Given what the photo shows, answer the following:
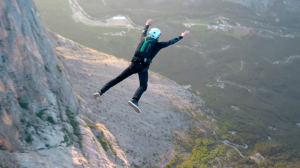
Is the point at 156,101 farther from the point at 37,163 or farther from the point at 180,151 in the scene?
the point at 37,163

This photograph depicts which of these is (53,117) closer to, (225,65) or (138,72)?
(138,72)

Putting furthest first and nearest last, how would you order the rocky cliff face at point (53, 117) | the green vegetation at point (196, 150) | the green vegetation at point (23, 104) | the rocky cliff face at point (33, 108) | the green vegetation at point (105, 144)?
the green vegetation at point (196, 150) → the green vegetation at point (105, 144) → the green vegetation at point (23, 104) → the rocky cliff face at point (53, 117) → the rocky cliff face at point (33, 108)

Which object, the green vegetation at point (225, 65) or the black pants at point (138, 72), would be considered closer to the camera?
the black pants at point (138, 72)

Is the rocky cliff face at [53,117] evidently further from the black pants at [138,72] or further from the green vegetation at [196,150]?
the black pants at [138,72]

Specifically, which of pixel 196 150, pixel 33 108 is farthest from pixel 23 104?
pixel 196 150

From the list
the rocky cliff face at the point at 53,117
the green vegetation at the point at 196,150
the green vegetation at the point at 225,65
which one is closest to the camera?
the rocky cliff face at the point at 53,117

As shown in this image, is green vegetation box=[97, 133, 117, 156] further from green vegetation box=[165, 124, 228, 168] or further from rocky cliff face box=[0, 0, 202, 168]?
green vegetation box=[165, 124, 228, 168]

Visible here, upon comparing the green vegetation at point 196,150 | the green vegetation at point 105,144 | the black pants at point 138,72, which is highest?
the black pants at point 138,72

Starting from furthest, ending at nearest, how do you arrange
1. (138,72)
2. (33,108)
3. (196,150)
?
(196,150) → (33,108) → (138,72)

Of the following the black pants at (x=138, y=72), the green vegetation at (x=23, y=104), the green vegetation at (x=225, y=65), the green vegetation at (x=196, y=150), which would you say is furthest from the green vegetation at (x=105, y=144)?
the green vegetation at (x=225, y=65)

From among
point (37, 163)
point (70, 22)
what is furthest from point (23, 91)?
point (70, 22)

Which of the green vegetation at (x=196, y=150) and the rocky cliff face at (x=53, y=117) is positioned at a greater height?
the rocky cliff face at (x=53, y=117)
